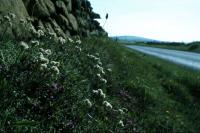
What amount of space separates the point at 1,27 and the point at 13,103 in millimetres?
5225

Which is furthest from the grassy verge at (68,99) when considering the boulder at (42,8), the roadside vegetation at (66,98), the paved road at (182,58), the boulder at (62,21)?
the paved road at (182,58)

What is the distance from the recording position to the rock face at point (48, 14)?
46.2 feet

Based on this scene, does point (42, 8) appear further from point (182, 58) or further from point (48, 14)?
point (182, 58)

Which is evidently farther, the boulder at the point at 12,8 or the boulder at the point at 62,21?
the boulder at the point at 62,21

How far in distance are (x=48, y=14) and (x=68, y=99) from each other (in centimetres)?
970

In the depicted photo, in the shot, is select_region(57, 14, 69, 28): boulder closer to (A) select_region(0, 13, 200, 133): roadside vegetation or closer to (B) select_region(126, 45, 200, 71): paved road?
(A) select_region(0, 13, 200, 133): roadside vegetation

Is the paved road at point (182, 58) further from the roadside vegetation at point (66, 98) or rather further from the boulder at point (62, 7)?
the roadside vegetation at point (66, 98)

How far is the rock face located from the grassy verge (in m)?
1.74

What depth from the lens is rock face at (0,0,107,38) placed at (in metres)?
14.1

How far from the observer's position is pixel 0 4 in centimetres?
1377

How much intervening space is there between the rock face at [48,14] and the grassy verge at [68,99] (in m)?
1.74

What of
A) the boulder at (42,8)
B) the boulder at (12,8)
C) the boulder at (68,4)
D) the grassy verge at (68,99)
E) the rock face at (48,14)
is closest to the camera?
the grassy verge at (68,99)

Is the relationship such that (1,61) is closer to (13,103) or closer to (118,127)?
(13,103)

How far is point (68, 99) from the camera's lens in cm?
970
